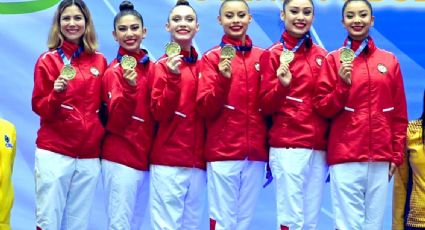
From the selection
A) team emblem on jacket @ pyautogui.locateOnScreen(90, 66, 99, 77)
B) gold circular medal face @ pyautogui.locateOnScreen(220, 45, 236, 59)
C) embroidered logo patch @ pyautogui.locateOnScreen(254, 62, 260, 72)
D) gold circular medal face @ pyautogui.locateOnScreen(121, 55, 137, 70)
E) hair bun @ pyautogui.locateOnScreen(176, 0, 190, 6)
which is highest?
hair bun @ pyautogui.locateOnScreen(176, 0, 190, 6)

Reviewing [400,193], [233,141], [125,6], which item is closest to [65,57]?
[125,6]

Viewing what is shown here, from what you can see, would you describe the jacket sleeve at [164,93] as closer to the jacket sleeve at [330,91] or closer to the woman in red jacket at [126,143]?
the woman in red jacket at [126,143]

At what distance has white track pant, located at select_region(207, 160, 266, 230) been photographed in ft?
19.5

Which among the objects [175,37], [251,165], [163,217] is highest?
[175,37]

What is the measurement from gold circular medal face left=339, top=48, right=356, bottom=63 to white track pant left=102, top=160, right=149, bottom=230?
57.6 inches

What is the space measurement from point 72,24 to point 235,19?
3.43 ft

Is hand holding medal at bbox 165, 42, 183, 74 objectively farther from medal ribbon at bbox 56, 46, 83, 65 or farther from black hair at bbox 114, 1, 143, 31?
medal ribbon at bbox 56, 46, 83, 65

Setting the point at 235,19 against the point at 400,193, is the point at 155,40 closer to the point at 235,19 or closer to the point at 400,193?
the point at 235,19

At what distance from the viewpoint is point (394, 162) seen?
581cm

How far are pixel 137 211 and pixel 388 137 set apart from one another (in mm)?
1667

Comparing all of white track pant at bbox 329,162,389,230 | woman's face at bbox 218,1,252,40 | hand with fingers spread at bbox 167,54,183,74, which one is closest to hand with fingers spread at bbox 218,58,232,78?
→ hand with fingers spread at bbox 167,54,183,74

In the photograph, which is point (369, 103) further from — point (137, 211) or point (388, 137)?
point (137, 211)

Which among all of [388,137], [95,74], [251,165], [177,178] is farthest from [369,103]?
[95,74]

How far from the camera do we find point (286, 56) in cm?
585
